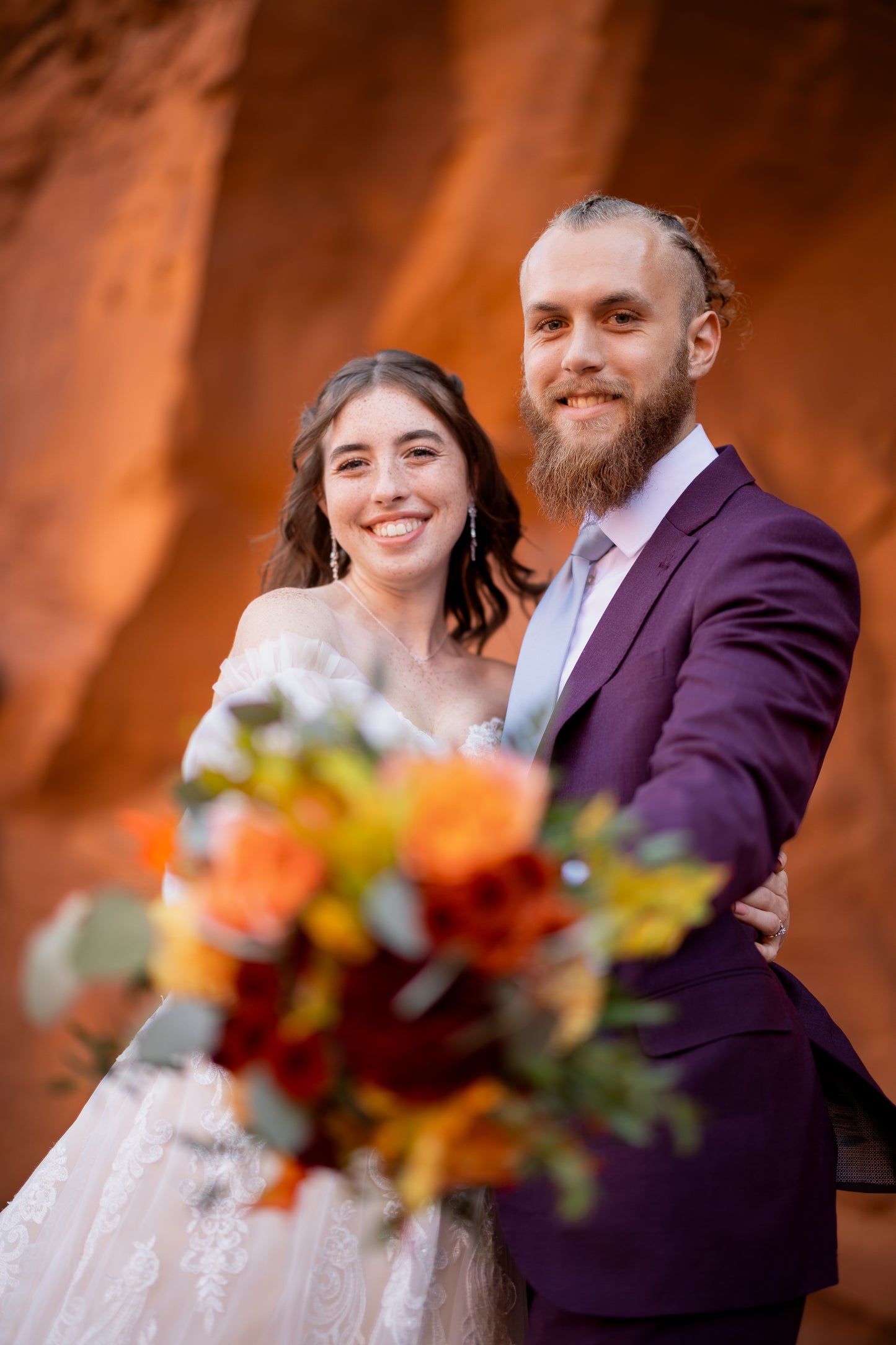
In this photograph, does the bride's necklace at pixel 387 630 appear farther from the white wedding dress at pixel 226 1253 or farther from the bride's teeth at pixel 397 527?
the white wedding dress at pixel 226 1253

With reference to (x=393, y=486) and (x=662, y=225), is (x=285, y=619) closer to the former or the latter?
(x=393, y=486)

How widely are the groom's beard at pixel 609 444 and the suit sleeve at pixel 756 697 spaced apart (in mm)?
375

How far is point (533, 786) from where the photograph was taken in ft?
2.80

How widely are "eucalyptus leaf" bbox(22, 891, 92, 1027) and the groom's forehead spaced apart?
1498 mm

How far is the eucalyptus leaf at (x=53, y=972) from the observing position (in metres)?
0.81

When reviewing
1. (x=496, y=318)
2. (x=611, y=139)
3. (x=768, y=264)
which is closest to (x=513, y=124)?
(x=611, y=139)

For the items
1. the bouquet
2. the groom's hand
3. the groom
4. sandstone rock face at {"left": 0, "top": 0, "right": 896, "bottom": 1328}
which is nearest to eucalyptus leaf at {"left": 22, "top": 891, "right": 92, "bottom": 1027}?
the bouquet

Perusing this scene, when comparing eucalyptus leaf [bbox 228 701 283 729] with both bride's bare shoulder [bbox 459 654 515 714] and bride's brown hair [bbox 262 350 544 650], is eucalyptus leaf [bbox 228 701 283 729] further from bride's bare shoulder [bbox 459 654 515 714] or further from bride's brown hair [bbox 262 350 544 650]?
bride's brown hair [bbox 262 350 544 650]

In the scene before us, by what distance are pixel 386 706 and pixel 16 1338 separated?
1.25 metres

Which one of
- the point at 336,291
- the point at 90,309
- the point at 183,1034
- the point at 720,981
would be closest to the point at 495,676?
the point at 720,981

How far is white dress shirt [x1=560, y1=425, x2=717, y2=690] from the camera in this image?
187cm

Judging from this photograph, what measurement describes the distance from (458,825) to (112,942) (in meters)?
0.30

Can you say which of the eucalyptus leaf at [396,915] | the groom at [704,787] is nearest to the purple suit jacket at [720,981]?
the groom at [704,787]

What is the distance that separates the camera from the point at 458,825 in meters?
0.76
